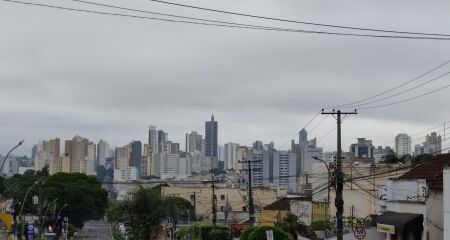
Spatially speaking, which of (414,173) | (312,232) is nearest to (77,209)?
→ (312,232)

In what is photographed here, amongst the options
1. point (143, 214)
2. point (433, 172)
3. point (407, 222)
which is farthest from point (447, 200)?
point (143, 214)

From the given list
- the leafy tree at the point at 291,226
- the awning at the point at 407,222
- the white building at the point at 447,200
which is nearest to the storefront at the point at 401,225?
the awning at the point at 407,222

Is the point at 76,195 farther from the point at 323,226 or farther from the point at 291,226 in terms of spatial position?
the point at 291,226

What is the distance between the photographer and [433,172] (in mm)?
36031

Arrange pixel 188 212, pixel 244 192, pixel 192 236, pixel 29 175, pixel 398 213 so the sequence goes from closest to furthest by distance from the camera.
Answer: pixel 398 213 < pixel 192 236 < pixel 188 212 < pixel 29 175 < pixel 244 192

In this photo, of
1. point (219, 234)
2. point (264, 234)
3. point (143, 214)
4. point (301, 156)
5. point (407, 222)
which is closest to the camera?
point (407, 222)

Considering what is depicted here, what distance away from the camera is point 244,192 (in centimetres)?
14350

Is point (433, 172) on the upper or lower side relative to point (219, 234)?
upper

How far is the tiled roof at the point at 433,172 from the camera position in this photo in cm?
3317

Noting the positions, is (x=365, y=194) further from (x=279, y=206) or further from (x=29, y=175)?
(x=29, y=175)

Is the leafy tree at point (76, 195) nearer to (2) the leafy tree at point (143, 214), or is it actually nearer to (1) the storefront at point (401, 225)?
(2) the leafy tree at point (143, 214)

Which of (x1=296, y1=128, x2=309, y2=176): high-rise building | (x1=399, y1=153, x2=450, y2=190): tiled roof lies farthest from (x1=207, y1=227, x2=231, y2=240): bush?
(x1=296, y1=128, x2=309, y2=176): high-rise building

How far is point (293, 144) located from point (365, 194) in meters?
123

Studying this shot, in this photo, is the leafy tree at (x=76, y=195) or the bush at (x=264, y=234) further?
the leafy tree at (x=76, y=195)
